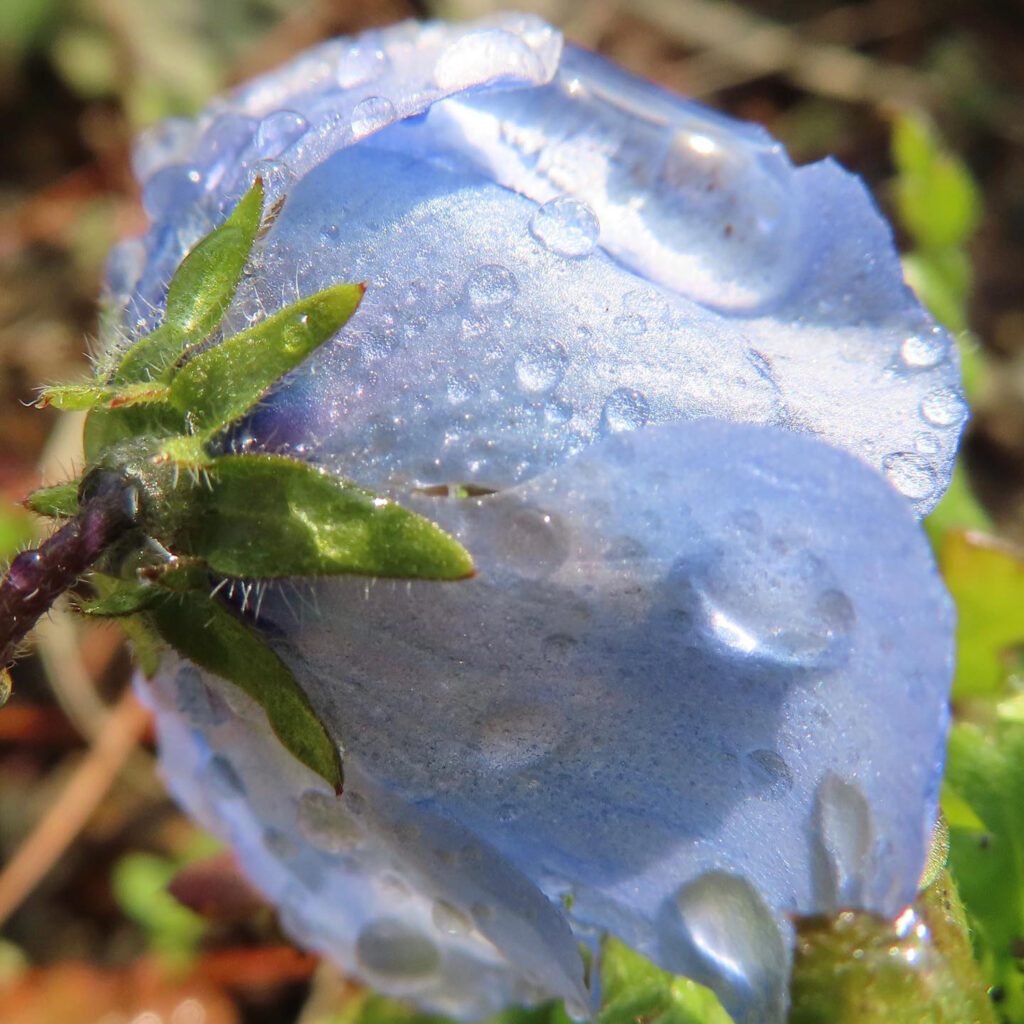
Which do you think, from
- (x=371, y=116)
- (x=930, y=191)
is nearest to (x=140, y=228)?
(x=930, y=191)

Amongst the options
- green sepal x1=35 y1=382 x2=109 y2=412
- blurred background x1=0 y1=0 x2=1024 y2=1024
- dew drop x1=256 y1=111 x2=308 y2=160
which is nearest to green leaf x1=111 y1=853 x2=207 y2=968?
blurred background x1=0 y1=0 x2=1024 y2=1024

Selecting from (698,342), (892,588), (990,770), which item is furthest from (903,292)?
(990,770)

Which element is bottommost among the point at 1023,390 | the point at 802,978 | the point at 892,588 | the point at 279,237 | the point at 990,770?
the point at 1023,390

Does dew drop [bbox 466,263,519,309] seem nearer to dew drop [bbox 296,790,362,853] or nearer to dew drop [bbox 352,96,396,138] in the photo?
dew drop [bbox 352,96,396,138]

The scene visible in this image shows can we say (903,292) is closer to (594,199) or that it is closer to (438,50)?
(594,199)

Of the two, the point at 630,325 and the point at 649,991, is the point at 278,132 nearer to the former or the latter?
the point at 630,325
